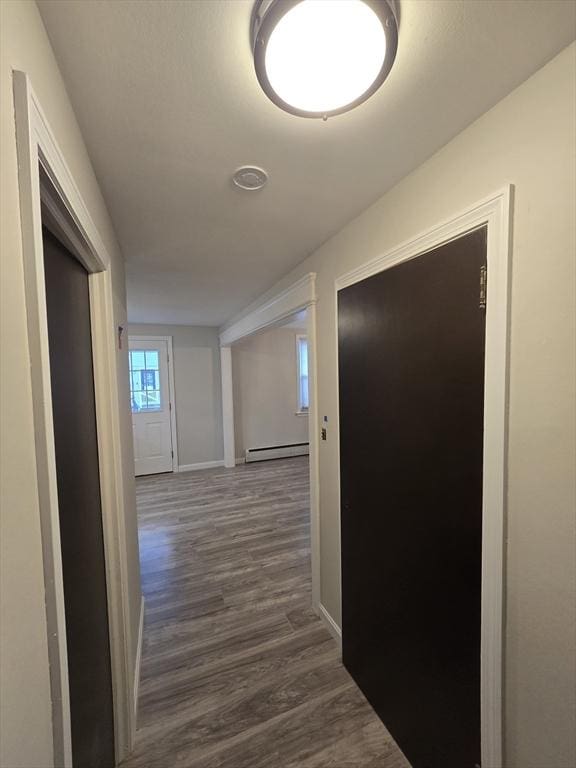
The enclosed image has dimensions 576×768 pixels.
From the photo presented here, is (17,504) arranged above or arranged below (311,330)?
below

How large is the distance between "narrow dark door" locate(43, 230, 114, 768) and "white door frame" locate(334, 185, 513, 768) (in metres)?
1.22

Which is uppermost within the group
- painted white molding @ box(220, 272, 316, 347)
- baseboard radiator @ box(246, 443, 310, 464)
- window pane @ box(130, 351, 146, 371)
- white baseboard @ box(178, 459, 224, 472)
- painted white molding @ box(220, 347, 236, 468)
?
painted white molding @ box(220, 272, 316, 347)

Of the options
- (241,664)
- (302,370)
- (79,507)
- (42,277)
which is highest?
(42,277)

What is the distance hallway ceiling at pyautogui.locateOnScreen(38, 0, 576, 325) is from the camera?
672mm

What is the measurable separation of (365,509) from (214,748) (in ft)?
3.87

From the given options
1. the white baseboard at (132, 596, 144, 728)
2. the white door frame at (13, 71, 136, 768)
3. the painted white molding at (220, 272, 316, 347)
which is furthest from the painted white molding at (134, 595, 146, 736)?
the painted white molding at (220, 272, 316, 347)

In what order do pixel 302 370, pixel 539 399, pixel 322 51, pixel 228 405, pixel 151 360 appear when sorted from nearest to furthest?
pixel 322 51 < pixel 539 399 < pixel 151 360 < pixel 228 405 < pixel 302 370

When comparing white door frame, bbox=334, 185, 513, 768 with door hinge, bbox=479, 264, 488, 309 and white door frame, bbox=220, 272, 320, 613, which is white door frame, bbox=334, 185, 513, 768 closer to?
door hinge, bbox=479, 264, 488, 309

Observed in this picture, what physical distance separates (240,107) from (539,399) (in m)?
1.15

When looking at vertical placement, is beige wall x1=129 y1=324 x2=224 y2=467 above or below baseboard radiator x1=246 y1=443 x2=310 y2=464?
above

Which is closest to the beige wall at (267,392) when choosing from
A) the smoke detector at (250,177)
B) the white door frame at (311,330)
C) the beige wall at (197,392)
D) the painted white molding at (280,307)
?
the beige wall at (197,392)

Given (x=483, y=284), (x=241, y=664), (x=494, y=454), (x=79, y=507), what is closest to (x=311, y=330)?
(x=483, y=284)

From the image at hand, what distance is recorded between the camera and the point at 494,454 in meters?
0.94

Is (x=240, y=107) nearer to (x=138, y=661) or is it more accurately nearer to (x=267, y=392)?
(x=138, y=661)
